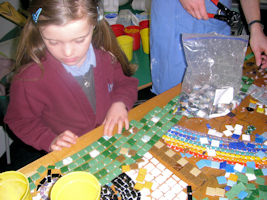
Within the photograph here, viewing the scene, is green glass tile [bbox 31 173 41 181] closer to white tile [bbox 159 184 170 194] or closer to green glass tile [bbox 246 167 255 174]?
white tile [bbox 159 184 170 194]

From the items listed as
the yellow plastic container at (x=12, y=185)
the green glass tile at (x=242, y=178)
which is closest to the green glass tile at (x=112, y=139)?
the yellow plastic container at (x=12, y=185)

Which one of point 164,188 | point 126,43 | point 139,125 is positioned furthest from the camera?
point 126,43

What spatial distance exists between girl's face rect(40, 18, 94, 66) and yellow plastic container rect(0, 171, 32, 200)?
1.43ft

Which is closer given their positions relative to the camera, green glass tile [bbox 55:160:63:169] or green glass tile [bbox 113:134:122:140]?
green glass tile [bbox 55:160:63:169]

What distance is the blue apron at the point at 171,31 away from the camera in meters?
1.28

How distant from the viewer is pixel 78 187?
603 millimetres

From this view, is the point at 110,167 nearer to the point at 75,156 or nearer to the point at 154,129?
the point at 75,156

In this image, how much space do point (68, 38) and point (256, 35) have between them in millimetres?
946

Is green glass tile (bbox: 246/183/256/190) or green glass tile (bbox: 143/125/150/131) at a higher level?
green glass tile (bbox: 143/125/150/131)

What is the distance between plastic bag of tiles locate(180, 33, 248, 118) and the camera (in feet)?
3.23

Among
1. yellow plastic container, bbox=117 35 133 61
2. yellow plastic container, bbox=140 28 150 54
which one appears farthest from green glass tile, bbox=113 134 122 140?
yellow plastic container, bbox=140 28 150 54

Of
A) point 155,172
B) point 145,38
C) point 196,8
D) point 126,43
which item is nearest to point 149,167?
point 155,172

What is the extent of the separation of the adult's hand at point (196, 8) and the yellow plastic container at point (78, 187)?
972 mm

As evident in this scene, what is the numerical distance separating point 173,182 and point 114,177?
0.64ft
